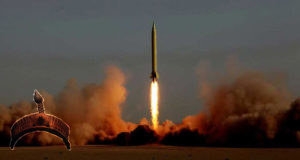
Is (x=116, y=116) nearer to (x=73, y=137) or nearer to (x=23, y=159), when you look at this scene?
(x=73, y=137)

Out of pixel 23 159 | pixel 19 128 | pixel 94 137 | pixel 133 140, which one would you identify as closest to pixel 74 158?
pixel 23 159

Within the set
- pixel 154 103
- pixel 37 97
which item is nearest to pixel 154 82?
pixel 154 103

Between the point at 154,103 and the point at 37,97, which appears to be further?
the point at 154,103

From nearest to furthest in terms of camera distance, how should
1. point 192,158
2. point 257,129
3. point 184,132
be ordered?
point 192,158, point 257,129, point 184,132

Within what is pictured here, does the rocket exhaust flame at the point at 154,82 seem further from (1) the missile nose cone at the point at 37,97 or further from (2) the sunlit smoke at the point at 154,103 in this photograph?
(1) the missile nose cone at the point at 37,97

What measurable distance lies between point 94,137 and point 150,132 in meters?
14.3

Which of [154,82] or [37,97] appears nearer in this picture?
[37,97]

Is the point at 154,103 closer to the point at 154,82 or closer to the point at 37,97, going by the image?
the point at 154,82

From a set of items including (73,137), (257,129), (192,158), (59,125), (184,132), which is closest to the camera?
(192,158)

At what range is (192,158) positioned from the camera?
204 ft

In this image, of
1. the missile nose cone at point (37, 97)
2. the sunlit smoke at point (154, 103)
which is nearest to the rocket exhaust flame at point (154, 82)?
the sunlit smoke at point (154, 103)

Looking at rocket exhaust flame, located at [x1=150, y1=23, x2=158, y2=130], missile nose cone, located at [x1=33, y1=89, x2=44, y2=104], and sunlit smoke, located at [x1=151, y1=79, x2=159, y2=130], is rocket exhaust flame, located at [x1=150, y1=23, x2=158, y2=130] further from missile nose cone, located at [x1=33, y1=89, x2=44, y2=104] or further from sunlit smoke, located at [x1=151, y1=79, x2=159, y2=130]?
missile nose cone, located at [x1=33, y1=89, x2=44, y2=104]

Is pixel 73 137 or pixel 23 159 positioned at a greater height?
pixel 73 137

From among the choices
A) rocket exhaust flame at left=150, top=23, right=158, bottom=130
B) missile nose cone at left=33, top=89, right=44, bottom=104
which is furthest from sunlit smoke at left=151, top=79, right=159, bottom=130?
missile nose cone at left=33, top=89, right=44, bottom=104
